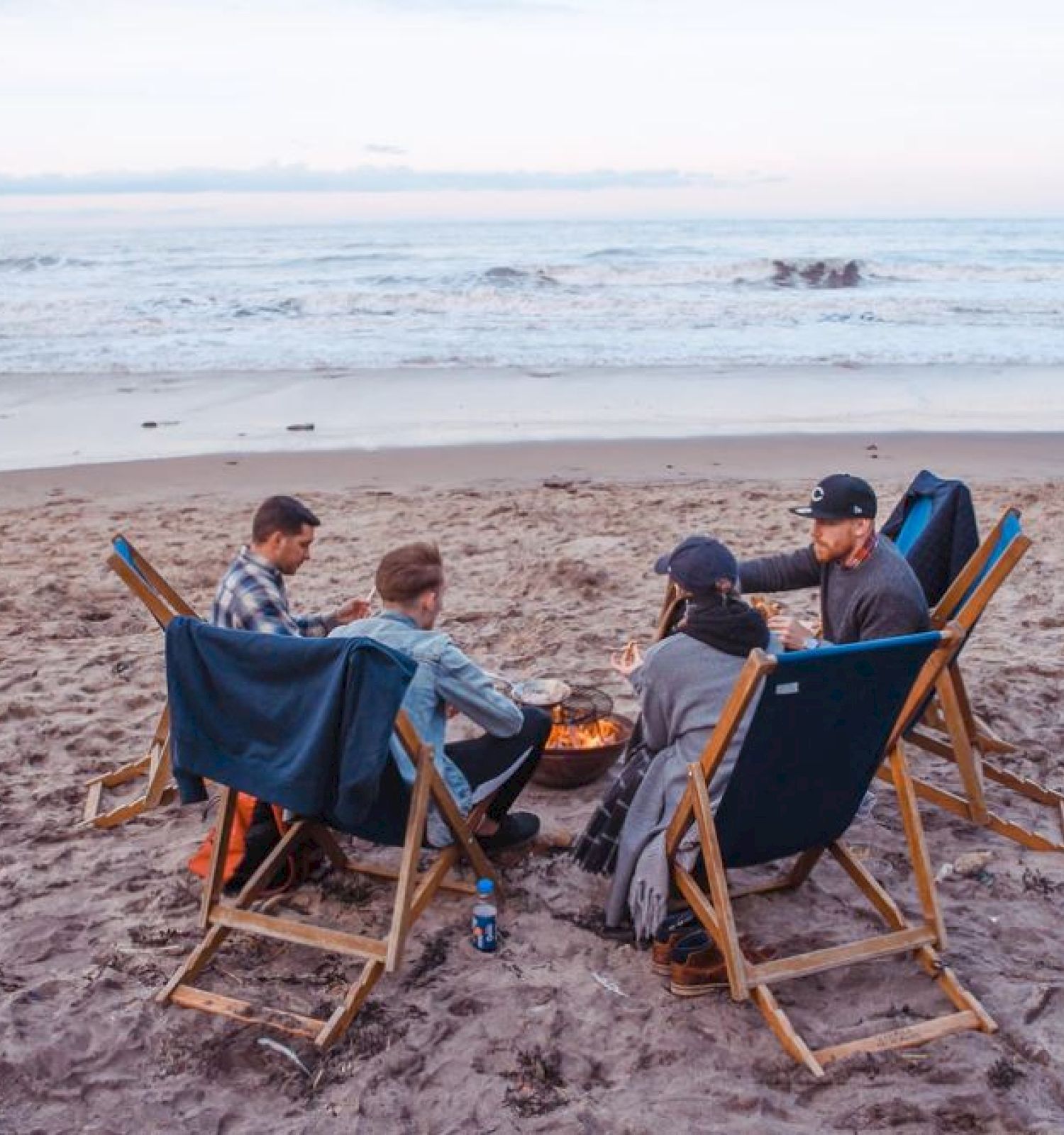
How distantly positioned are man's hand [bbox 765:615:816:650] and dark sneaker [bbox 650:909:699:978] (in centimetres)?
105

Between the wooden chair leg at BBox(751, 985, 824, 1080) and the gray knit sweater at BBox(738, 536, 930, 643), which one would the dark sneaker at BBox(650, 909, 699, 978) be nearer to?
the wooden chair leg at BBox(751, 985, 824, 1080)

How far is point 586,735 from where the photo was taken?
4727 millimetres

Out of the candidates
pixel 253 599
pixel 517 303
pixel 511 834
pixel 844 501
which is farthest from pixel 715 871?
pixel 517 303

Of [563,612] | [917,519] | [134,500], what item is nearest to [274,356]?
[134,500]

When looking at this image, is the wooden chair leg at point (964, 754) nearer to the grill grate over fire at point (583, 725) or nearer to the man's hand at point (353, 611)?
the grill grate over fire at point (583, 725)

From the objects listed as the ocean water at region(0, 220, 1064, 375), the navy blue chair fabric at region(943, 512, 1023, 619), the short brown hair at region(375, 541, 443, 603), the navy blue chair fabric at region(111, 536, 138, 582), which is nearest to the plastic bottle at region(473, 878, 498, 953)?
the short brown hair at region(375, 541, 443, 603)

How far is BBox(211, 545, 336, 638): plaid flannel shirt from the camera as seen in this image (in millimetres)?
4207

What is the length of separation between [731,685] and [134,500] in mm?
6776

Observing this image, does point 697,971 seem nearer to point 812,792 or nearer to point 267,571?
point 812,792

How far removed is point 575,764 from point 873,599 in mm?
1216

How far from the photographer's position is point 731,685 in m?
3.56

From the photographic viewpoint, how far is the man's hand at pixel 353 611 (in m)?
4.55

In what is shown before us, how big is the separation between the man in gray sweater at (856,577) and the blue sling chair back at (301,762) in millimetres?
1468

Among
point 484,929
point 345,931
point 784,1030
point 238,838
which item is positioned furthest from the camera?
point 238,838
